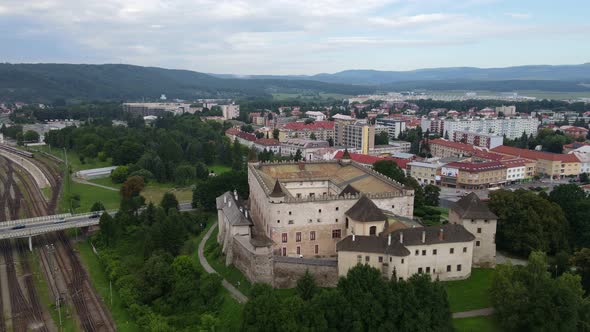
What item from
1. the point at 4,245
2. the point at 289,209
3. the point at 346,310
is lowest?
the point at 4,245

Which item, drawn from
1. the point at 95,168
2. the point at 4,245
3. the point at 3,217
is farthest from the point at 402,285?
the point at 95,168

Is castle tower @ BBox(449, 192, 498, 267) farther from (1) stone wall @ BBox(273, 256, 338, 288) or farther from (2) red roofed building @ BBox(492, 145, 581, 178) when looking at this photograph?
(2) red roofed building @ BBox(492, 145, 581, 178)

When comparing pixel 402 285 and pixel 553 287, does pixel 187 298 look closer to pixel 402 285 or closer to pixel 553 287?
pixel 402 285

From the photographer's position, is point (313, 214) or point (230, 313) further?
point (313, 214)

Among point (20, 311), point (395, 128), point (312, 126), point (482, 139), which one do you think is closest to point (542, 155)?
point (482, 139)

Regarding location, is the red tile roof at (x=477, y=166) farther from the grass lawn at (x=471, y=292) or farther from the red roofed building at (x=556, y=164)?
the grass lawn at (x=471, y=292)

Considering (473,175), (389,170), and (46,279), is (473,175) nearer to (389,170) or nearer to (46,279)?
(389,170)

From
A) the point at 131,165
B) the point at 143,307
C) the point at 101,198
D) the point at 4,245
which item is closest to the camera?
the point at 143,307
